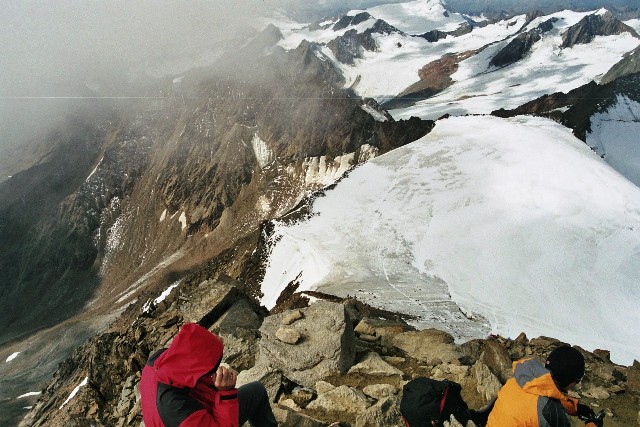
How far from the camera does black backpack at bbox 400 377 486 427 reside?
6.27 m

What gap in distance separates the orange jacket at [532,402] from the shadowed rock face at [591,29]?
640 feet

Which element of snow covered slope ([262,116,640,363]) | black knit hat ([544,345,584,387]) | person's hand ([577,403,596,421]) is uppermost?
black knit hat ([544,345,584,387])

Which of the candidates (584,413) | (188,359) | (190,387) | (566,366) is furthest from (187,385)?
(584,413)

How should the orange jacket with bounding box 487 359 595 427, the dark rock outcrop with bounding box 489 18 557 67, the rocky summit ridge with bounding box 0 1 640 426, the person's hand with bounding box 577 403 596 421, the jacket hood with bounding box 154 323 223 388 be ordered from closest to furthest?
the jacket hood with bounding box 154 323 223 388 < the orange jacket with bounding box 487 359 595 427 < the person's hand with bounding box 577 403 596 421 < the rocky summit ridge with bounding box 0 1 640 426 < the dark rock outcrop with bounding box 489 18 557 67

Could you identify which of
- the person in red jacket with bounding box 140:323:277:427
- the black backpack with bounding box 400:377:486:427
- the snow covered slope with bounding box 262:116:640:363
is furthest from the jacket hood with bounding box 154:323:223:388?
the snow covered slope with bounding box 262:116:640:363

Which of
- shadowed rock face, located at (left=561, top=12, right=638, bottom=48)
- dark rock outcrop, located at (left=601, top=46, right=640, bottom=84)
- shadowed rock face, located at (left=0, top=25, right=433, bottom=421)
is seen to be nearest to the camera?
shadowed rock face, located at (left=0, top=25, right=433, bottom=421)

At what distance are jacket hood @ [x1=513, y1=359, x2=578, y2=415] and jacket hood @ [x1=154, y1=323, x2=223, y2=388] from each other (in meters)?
3.89

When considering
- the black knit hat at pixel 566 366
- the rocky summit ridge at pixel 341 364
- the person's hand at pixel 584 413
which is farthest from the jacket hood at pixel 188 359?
the person's hand at pixel 584 413

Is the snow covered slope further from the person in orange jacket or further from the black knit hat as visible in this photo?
the black knit hat

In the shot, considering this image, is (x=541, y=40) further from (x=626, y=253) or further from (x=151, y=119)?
(x=626, y=253)

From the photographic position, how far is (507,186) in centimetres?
3416

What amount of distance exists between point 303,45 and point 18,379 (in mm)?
170950

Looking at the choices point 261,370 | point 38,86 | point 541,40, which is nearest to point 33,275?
point 261,370

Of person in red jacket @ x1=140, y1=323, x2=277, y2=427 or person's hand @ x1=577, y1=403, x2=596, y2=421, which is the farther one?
person's hand @ x1=577, y1=403, x2=596, y2=421
